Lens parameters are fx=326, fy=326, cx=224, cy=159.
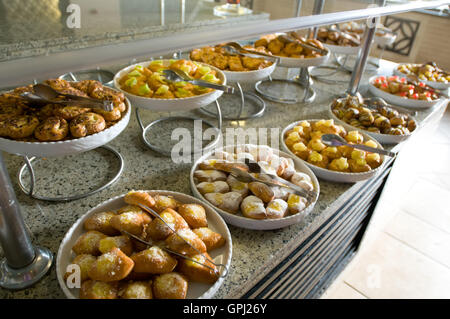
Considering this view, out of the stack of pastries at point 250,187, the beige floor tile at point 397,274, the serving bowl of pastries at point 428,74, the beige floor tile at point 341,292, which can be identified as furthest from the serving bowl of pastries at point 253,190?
the serving bowl of pastries at point 428,74

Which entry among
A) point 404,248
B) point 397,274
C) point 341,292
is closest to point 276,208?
point 341,292

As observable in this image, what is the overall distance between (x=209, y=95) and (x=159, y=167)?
0.93 feet

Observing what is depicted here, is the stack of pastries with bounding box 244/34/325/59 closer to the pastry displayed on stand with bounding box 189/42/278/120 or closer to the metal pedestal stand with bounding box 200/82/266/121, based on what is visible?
the pastry displayed on stand with bounding box 189/42/278/120

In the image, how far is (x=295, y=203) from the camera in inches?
33.9

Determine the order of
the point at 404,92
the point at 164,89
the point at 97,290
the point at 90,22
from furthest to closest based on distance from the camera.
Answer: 1. the point at 404,92
2. the point at 90,22
3. the point at 164,89
4. the point at 97,290

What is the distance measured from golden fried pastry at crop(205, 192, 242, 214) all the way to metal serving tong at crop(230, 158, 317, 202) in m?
0.06

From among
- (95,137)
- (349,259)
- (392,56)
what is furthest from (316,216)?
(392,56)

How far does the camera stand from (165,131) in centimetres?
126

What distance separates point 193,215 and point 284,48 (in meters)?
1.09

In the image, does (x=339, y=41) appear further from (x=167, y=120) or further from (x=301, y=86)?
(x=167, y=120)

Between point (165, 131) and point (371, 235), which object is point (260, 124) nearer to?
point (165, 131)

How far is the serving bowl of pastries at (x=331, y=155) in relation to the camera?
41.4 inches

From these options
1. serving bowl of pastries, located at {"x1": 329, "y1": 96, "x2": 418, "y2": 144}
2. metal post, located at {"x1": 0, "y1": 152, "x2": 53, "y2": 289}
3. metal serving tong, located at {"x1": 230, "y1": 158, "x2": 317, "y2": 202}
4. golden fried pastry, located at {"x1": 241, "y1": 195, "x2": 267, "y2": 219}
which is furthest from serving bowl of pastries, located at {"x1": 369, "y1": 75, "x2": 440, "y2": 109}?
metal post, located at {"x1": 0, "y1": 152, "x2": 53, "y2": 289}

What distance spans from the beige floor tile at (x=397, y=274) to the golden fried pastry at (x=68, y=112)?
1.49 metres
